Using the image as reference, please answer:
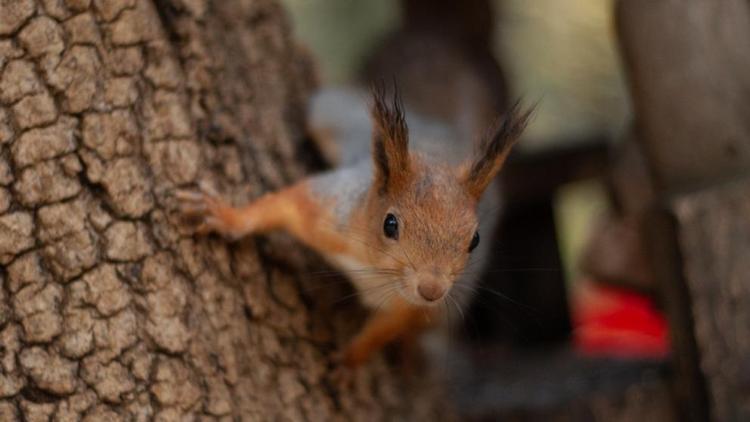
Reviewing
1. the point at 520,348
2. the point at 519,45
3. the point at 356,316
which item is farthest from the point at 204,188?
the point at 519,45

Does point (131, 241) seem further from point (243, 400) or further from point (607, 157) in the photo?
point (607, 157)

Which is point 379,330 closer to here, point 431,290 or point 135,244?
point 431,290

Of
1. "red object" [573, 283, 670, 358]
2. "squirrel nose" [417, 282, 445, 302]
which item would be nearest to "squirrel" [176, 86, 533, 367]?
"squirrel nose" [417, 282, 445, 302]

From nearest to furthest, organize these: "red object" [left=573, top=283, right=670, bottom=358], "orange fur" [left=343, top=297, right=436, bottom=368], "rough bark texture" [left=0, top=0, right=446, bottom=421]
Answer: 1. "rough bark texture" [left=0, top=0, right=446, bottom=421]
2. "orange fur" [left=343, top=297, right=436, bottom=368]
3. "red object" [left=573, top=283, right=670, bottom=358]

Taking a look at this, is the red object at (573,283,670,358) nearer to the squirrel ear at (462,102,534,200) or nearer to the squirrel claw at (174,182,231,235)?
the squirrel ear at (462,102,534,200)

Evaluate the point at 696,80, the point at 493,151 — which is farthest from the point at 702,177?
the point at 493,151
